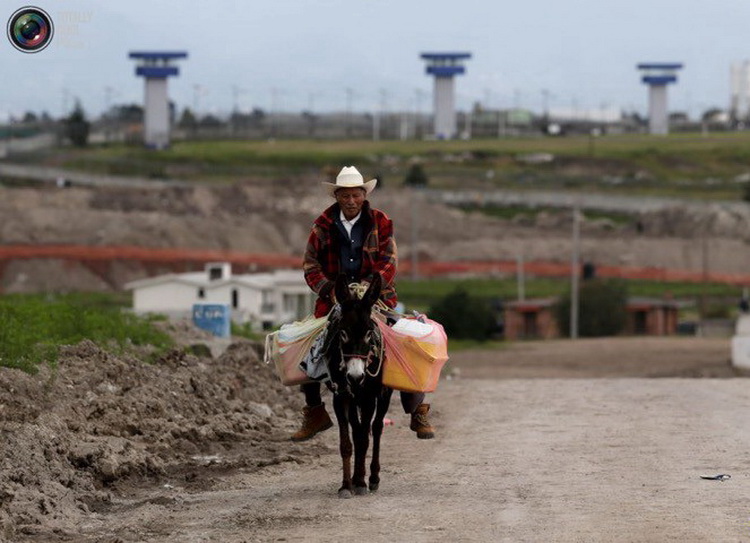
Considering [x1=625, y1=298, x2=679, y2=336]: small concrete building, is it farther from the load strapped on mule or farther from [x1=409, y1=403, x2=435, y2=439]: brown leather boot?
the load strapped on mule

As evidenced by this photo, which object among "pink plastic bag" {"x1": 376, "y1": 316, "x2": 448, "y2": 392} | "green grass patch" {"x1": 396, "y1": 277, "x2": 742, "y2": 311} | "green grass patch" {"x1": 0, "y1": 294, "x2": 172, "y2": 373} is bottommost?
"green grass patch" {"x1": 396, "y1": 277, "x2": 742, "y2": 311}

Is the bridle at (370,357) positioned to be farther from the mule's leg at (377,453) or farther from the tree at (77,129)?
the tree at (77,129)

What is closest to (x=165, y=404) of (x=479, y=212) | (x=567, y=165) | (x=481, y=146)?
(x=479, y=212)

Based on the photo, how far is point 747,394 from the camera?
25719 mm

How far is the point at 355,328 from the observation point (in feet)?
47.5

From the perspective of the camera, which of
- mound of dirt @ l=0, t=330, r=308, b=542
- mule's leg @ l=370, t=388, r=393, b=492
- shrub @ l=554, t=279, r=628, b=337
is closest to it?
mound of dirt @ l=0, t=330, r=308, b=542

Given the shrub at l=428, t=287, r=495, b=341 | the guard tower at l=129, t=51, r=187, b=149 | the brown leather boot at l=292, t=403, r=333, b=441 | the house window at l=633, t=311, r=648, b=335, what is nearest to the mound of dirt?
the brown leather boot at l=292, t=403, r=333, b=441

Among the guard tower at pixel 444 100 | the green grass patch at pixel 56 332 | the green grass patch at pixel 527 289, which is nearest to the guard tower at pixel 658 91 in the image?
the guard tower at pixel 444 100

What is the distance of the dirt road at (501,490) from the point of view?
42.5 ft

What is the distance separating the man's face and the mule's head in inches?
30.4

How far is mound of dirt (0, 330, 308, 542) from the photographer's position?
556 inches

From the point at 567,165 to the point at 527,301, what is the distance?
69.6m

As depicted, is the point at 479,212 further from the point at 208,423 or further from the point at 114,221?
the point at 208,423

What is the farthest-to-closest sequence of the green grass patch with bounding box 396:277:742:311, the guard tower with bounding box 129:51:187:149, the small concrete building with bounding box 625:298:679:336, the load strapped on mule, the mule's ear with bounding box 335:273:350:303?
the guard tower with bounding box 129:51:187:149
the green grass patch with bounding box 396:277:742:311
the small concrete building with bounding box 625:298:679:336
the load strapped on mule
the mule's ear with bounding box 335:273:350:303
